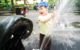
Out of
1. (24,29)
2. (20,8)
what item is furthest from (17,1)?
(24,29)

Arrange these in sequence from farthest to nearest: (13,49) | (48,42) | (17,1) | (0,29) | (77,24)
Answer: (17,1), (13,49), (0,29), (77,24), (48,42)

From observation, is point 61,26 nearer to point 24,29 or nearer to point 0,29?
point 0,29

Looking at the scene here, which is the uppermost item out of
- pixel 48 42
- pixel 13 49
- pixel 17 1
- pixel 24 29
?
pixel 48 42

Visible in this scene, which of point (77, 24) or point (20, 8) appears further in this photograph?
point (20, 8)

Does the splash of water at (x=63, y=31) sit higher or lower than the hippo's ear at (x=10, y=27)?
higher

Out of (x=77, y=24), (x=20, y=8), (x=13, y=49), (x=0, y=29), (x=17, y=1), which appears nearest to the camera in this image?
(x=77, y=24)

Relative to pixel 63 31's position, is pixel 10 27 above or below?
below

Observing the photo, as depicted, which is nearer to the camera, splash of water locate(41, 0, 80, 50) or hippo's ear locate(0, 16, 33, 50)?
splash of water locate(41, 0, 80, 50)

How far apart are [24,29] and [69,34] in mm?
1390

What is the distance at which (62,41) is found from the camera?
2.12 metres

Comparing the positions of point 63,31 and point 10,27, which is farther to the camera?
point 10,27

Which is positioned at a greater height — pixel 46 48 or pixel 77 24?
pixel 77 24

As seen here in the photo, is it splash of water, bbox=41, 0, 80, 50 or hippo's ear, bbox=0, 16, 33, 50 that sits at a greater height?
splash of water, bbox=41, 0, 80, 50

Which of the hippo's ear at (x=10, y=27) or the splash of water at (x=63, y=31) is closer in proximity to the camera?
the splash of water at (x=63, y=31)
